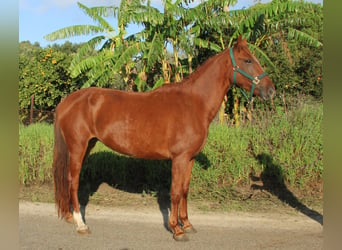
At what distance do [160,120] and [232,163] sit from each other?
3.01 m

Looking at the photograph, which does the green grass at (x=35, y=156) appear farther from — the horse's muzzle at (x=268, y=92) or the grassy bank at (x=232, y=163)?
the horse's muzzle at (x=268, y=92)

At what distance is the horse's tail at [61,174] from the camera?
16.8 feet

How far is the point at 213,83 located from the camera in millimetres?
4809

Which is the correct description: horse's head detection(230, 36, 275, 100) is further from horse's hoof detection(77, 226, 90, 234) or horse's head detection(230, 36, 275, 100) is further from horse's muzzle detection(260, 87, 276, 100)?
horse's hoof detection(77, 226, 90, 234)

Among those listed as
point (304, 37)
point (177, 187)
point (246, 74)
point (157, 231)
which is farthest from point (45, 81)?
point (246, 74)

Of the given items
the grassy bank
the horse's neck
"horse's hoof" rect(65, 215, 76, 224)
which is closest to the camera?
the horse's neck

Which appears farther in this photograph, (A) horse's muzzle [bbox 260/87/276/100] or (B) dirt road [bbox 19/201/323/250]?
(A) horse's muzzle [bbox 260/87/276/100]

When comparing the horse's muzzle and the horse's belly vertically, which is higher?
the horse's muzzle

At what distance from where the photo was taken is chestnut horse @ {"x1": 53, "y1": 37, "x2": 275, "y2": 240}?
15.0ft

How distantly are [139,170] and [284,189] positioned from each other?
3.03 m

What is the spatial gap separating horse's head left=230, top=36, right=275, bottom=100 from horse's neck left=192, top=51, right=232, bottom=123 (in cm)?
11

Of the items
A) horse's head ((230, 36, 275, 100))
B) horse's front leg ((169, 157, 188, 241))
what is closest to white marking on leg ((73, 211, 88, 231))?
horse's front leg ((169, 157, 188, 241))

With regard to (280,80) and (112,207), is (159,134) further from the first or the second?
(280,80)
